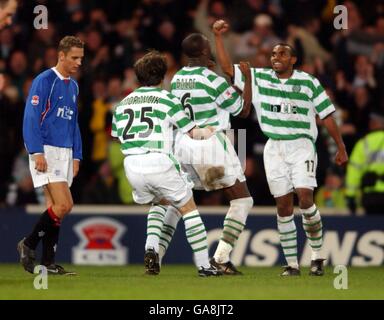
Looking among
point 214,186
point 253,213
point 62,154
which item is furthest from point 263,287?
point 253,213

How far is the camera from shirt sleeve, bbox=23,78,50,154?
37.7ft

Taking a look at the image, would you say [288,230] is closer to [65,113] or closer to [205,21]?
[65,113]

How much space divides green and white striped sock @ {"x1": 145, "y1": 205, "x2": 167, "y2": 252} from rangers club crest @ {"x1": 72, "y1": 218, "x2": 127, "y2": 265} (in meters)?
3.24

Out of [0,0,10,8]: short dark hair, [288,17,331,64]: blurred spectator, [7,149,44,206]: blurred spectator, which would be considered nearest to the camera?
→ [7,149,44,206]: blurred spectator

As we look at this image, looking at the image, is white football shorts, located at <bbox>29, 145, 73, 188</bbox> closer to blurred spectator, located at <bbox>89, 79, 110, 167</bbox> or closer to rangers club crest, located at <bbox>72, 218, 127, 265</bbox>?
rangers club crest, located at <bbox>72, 218, 127, 265</bbox>

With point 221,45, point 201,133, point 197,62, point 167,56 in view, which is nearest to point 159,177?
point 201,133

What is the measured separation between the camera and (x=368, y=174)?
1531cm

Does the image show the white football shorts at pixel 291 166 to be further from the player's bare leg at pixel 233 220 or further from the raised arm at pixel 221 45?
the raised arm at pixel 221 45

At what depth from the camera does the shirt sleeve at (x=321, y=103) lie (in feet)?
39.8

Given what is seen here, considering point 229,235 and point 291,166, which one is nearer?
point 229,235

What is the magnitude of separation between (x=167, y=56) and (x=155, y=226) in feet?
20.0

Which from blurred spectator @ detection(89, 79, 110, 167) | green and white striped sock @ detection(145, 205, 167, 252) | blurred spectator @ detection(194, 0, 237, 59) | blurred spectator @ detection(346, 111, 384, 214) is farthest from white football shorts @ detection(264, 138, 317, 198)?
blurred spectator @ detection(194, 0, 237, 59)

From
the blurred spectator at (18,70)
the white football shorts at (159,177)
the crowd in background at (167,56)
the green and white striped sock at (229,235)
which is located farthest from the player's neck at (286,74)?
the blurred spectator at (18,70)

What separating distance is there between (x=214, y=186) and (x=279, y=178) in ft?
2.21
